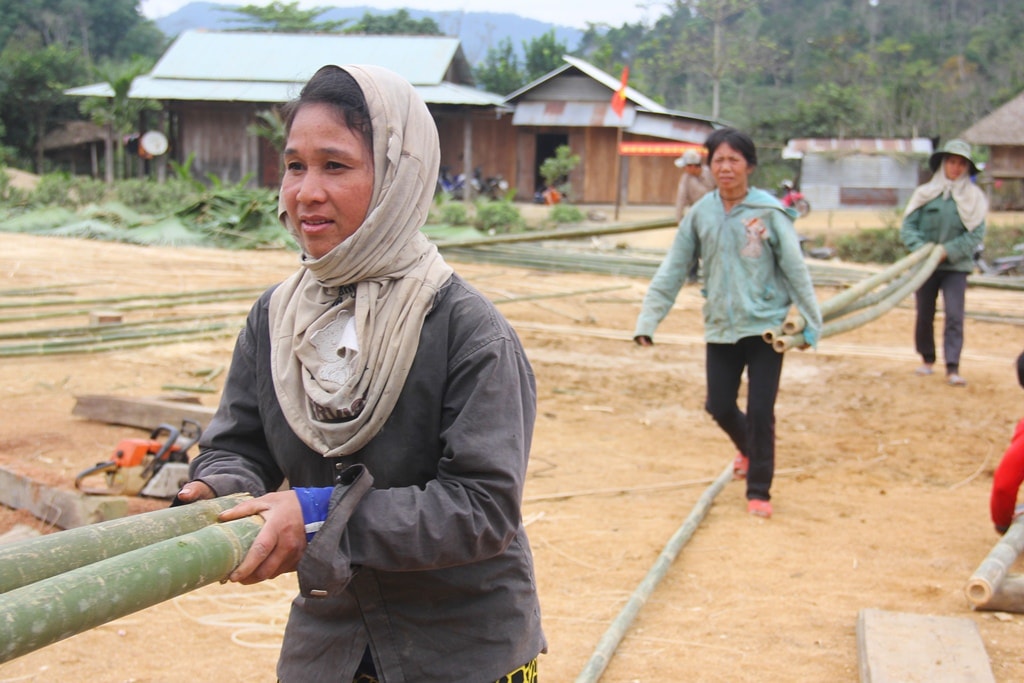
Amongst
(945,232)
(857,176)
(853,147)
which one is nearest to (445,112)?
(853,147)

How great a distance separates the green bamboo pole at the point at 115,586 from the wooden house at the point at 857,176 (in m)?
31.3

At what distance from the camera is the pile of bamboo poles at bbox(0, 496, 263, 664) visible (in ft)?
3.56

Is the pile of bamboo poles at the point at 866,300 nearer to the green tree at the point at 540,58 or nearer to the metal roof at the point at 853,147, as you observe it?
the metal roof at the point at 853,147

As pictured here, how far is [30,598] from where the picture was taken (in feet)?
3.57

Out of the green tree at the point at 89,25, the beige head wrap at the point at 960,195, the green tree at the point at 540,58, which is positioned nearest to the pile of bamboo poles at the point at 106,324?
the beige head wrap at the point at 960,195

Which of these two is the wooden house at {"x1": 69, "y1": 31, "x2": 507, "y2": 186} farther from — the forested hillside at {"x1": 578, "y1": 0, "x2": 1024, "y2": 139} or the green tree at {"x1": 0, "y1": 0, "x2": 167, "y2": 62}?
the green tree at {"x1": 0, "y1": 0, "x2": 167, "y2": 62}

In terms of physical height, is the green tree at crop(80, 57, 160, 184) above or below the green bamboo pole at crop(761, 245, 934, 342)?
above

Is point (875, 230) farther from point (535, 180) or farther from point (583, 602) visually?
point (583, 602)

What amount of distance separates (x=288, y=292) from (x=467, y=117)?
26.0 m

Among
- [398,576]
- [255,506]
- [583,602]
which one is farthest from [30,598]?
[583,602]

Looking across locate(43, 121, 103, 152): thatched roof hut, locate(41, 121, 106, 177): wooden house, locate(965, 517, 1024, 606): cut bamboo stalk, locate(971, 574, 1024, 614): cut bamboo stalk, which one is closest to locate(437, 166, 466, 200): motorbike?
locate(41, 121, 106, 177): wooden house

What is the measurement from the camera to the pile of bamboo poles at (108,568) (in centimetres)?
108

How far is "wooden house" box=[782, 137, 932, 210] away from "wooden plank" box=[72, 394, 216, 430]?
2774 centimetres

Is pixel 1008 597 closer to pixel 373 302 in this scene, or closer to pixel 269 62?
pixel 373 302
